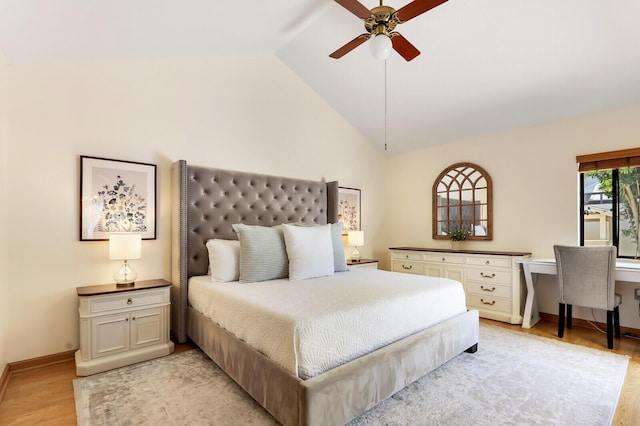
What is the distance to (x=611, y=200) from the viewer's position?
3582 millimetres

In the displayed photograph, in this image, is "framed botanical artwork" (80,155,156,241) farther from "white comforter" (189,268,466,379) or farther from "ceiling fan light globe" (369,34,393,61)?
"ceiling fan light globe" (369,34,393,61)

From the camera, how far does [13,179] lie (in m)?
2.45

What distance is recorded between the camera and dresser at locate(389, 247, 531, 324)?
3652 mm

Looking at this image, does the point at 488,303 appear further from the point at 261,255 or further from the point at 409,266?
the point at 261,255

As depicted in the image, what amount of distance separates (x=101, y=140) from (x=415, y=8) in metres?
2.72

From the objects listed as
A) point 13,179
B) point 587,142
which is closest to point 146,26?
point 13,179

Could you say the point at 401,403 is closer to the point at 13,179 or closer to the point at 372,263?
the point at 372,263

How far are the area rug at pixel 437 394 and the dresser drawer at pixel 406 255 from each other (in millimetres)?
1826

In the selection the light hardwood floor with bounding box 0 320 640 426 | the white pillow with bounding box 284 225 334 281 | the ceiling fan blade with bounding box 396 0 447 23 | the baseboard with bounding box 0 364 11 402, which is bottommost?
the light hardwood floor with bounding box 0 320 640 426

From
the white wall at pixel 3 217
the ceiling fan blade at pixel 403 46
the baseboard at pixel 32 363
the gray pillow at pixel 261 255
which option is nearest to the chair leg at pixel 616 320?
the ceiling fan blade at pixel 403 46

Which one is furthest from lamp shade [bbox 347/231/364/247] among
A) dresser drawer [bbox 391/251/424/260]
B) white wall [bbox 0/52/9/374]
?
white wall [bbox 0/52/9/374]

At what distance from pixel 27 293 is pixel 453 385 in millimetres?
3285

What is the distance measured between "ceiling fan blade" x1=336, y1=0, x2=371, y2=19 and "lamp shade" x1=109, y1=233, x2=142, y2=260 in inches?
92.4

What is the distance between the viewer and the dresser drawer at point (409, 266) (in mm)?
4484
